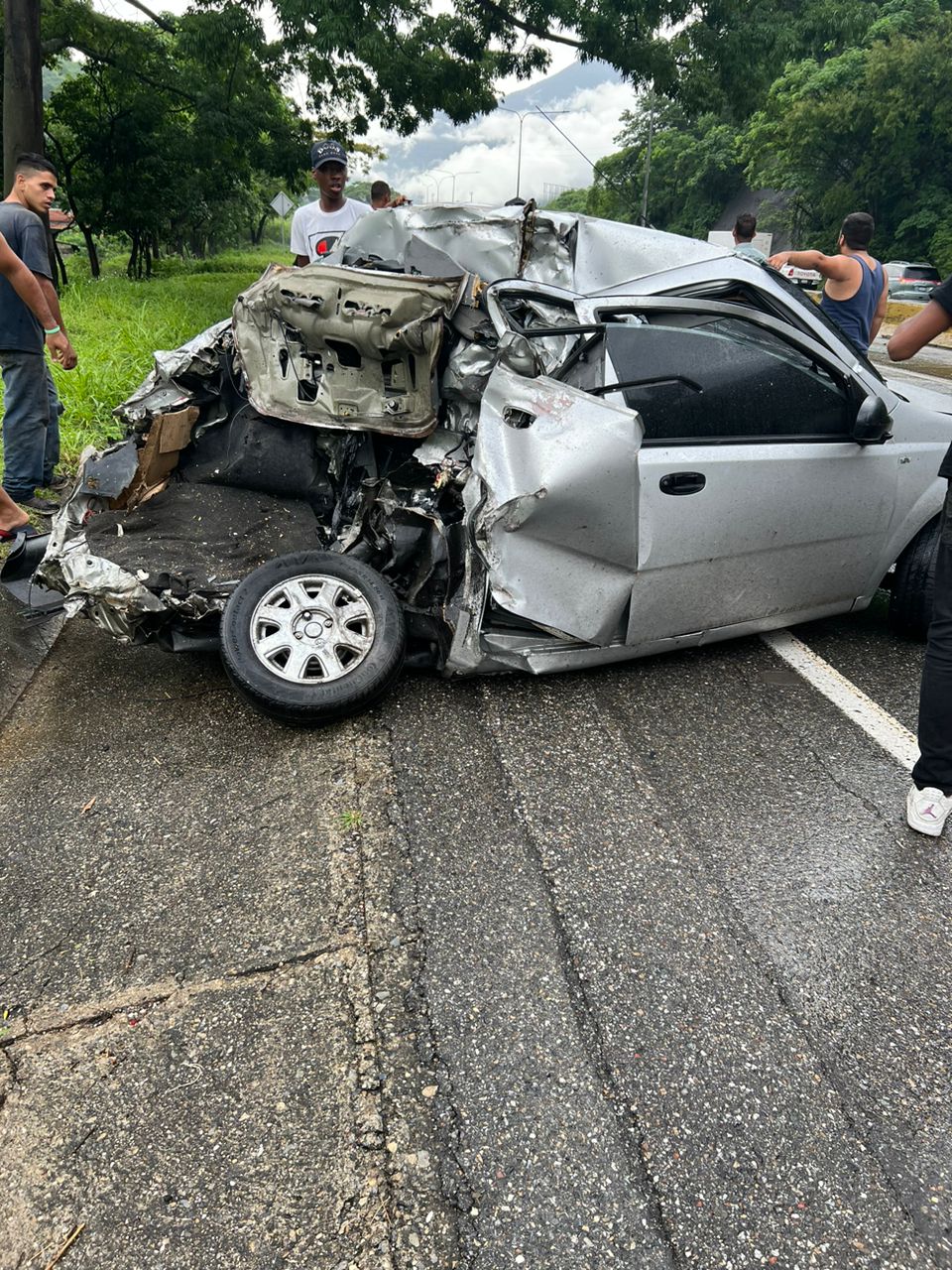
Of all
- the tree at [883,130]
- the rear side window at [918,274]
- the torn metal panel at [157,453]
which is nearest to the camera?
the torn metal panel at [157,453]

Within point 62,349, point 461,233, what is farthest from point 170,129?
point 461,233

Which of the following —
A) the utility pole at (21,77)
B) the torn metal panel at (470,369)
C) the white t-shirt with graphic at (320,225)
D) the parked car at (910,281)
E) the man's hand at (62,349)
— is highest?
the utility pole at (21,77)

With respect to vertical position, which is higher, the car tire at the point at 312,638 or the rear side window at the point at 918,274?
the car tire at the point at 312,638

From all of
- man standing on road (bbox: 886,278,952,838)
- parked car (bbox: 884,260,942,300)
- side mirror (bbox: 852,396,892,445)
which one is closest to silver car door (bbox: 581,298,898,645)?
side mirror (bbox: 852,396,892,445)

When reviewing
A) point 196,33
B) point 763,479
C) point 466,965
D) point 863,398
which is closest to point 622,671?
point 763,479

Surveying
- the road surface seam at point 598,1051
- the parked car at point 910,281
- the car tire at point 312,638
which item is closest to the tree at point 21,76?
the car tire at point 312,638

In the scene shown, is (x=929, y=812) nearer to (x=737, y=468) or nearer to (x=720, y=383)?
(x=737, y=468)

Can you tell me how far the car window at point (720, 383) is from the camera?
10.3 feet

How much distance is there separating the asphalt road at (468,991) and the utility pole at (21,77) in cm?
931

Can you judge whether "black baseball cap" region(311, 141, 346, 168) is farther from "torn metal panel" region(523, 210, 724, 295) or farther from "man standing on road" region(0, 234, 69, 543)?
"torn metal panel" region(523, 210, 724, 295)

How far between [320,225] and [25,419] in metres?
2.43

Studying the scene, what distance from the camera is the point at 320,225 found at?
5809 mm

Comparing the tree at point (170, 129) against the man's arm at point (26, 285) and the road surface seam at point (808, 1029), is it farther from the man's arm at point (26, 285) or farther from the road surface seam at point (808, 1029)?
the road surface seam at point (808, 1029)

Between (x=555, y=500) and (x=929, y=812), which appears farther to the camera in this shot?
(x=555, y=500)
